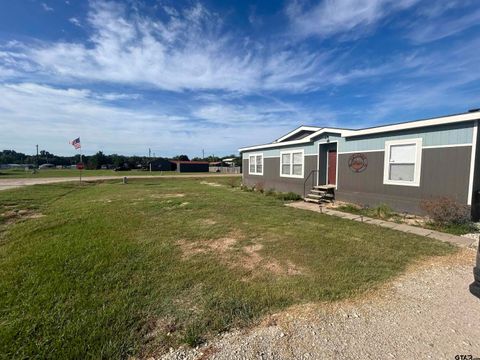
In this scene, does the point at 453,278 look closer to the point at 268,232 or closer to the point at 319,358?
the point at 319,358

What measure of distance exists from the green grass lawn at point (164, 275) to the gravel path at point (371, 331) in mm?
180

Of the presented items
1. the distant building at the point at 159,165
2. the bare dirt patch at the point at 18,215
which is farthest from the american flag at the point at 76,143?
the distant building at the point at 159,165

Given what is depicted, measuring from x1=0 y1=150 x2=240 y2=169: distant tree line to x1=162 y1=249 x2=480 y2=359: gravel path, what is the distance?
62.2 meters

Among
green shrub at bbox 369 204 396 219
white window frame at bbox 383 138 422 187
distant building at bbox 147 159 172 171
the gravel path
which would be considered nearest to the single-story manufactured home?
white window frame at bbox 383 138 422 187

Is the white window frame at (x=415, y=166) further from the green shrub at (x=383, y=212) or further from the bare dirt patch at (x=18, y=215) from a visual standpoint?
the bare dirt patch at (x=18, y=215)

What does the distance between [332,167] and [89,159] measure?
247 feet

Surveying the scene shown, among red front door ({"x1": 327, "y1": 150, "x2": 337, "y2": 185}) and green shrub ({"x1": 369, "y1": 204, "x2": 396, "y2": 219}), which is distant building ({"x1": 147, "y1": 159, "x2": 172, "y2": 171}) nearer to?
red front door ({"x1": 327, "y1": 150, "x2": 337, "y2": 185})

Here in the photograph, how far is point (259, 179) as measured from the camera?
14820 mm

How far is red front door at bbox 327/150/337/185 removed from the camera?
10008 millimetres

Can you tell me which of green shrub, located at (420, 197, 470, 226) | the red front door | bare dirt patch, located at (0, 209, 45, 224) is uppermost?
the red front door

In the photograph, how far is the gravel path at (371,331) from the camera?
1995 millimetres

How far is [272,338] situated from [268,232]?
3.31m

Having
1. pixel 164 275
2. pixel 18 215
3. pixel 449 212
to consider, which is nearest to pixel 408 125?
pixel 449 212

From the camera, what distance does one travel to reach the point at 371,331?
7.36 ft
